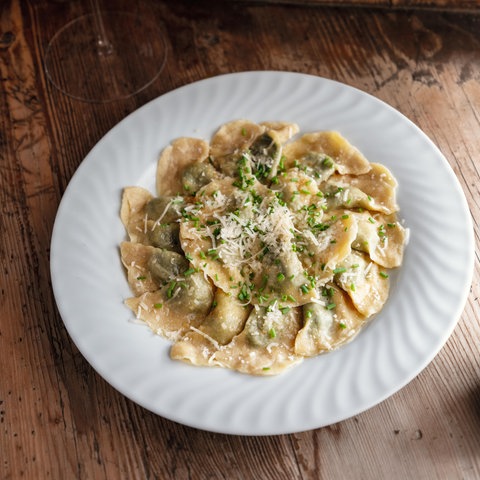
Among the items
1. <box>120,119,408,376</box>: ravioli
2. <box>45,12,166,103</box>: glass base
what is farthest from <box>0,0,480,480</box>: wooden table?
<box>120,119,408,376</box>: ravioli

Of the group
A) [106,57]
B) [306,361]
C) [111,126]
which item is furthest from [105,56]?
[306,361]

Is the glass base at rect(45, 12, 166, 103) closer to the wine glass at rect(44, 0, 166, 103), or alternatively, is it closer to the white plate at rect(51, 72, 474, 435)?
the wine glass at rect(44, 0, 166, 103)

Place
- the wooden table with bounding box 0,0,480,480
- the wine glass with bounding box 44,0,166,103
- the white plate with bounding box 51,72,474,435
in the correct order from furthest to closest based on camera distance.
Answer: the wine glass with bounding box 44,0,166,103
the wooden table with bounding box 0,0,480,480
the white plate with bounding box 51,72,474,435

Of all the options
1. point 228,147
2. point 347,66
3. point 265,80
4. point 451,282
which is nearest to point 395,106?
point 347,66

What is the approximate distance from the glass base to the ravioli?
0.90m

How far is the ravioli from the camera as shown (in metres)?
2.95

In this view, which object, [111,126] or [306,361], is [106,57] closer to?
[111,126]

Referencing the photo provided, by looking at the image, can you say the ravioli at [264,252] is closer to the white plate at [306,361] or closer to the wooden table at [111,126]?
the white plate at [306,361]

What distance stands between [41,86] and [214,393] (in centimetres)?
226

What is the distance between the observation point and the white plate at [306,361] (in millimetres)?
2756

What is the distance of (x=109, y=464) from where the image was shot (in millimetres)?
2906

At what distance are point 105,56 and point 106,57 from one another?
11 mm

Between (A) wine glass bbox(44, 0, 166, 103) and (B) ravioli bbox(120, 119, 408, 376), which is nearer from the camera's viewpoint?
(B) ravioli bbox(120, 119, 408, 376)

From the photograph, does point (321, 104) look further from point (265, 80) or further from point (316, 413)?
point (316, 413)
